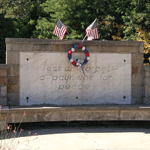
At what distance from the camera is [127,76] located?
1082 centimetres

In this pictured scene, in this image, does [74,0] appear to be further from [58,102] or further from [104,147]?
[104,147]

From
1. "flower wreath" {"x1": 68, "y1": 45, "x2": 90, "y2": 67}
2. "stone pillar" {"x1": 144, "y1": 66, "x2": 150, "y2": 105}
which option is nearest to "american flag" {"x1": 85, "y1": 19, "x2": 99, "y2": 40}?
"flower wreath" {"x1": 68, "y1": 45, "x2": 90, "y2": 67}

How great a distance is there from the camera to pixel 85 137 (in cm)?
859

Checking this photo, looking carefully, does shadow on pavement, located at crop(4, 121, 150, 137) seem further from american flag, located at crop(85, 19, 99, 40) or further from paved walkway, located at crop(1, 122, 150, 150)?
american flag, located at crop(85, 19, 99, 40)

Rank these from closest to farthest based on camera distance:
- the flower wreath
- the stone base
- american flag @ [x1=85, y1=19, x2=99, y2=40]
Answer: the stone base, the flower wreath, american flag @ [x1=85, y1=19, x2=99, y2=40]

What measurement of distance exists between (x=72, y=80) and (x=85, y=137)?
8.46 ft

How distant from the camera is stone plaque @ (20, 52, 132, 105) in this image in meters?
10.0

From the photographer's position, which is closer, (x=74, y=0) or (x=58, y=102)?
(x=58, y=102)

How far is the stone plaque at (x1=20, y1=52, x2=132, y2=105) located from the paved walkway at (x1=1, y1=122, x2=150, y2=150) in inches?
36.6

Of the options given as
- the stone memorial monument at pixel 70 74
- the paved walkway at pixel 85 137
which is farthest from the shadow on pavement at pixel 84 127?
the stone memorial monument at pixel 70 74

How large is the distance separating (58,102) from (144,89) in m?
3.56

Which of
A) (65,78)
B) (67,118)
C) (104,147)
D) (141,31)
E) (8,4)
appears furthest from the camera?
(8,4)

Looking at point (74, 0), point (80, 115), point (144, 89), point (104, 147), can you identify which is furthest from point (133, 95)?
point (74, 0)

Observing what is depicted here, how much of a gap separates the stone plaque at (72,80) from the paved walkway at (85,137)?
93cm
